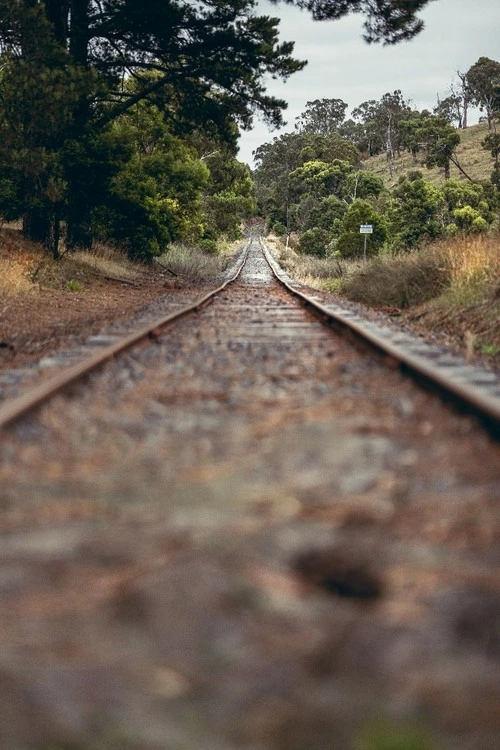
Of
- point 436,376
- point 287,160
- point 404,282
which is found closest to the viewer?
point 436,376

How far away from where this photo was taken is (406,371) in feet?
17.5

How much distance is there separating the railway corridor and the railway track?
0.43 feet

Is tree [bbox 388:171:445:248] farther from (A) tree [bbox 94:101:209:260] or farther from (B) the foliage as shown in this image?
(A) tree [bbox 94:101:209:260]

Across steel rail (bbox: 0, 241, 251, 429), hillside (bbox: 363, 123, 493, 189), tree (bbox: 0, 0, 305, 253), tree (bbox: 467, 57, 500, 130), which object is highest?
tree (bbox: 467, 57, 500, 130)

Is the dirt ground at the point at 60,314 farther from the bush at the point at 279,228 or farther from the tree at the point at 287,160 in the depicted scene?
the bush at the point at 279,228

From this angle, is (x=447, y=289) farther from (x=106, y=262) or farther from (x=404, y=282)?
(x=106, y=262)

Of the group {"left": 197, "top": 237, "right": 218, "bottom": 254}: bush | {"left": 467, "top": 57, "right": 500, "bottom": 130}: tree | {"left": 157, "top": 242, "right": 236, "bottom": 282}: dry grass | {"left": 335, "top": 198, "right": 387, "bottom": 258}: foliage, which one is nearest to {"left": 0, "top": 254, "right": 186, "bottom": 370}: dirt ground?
{"left": 157, "top": 242, "right": 236, "bottom": 282}: dry grass

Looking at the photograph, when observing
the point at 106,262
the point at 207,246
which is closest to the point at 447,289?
the point at 106,262

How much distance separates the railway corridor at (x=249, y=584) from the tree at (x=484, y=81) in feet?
295

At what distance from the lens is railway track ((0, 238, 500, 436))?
377cm

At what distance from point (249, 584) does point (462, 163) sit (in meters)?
95.9

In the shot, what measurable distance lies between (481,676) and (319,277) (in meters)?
25.0

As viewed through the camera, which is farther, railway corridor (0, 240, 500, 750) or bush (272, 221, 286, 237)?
bush (272, 221, 286, 237)

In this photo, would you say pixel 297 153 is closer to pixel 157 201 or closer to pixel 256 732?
pixel 157 201
